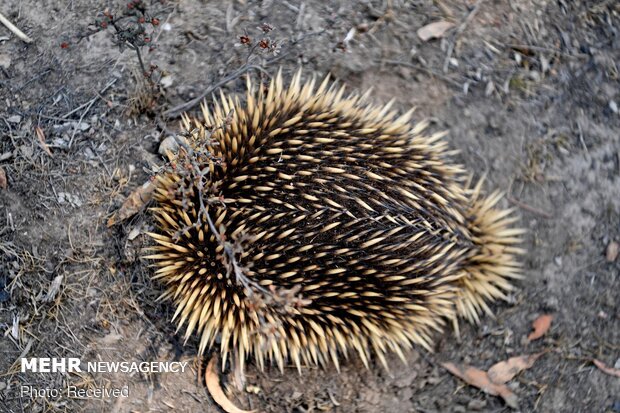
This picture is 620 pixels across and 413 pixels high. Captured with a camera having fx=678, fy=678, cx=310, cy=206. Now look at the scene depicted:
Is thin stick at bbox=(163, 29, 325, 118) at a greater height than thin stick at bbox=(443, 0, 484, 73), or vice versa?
thin stick at bbox=(443, 0, 484, 73)

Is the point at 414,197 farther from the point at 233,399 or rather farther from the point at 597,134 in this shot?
the point at 597,134

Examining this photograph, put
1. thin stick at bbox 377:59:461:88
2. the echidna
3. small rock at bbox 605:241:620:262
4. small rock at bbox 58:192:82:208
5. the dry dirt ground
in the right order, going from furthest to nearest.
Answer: thin stick at bbox 377:59:461:88, small rock at bbox 605:241:620:262, small rock at bbox 58:192:82:208, the dry dirt ground, the echidna

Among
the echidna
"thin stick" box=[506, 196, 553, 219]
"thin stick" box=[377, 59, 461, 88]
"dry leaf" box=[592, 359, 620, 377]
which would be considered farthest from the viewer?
"thin stick" box=[377, 59, 461, 88]

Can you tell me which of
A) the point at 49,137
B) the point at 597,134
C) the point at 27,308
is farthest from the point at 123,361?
the point at 597,134

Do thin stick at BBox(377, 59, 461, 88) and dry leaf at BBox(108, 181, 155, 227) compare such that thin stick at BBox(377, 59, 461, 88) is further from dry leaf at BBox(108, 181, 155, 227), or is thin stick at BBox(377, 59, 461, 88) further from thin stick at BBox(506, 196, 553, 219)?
dry leaf at BBox(108, 181, 155, 227)

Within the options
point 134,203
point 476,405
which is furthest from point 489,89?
point 134,203

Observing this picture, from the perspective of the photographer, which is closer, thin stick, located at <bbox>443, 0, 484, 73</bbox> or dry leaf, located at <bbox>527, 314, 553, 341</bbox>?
dry leaf, located at <bbox>527, 314, 553, 341</bbox>

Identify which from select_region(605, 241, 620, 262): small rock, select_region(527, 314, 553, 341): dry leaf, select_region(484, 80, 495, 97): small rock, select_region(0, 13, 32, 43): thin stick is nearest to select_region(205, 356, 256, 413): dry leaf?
select_region(527, 314, 553, 341): dry leaf

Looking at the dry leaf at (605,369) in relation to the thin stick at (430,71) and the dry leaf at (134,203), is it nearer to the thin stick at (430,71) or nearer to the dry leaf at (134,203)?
the thin stick at (430,71)
